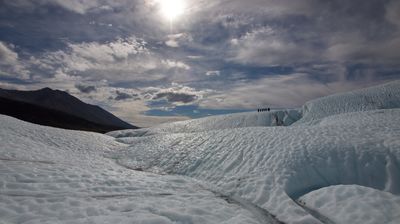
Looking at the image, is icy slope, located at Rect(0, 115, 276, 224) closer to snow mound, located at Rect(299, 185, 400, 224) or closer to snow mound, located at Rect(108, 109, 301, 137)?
snow mound, located at Rect(299, 185, 400, 224)

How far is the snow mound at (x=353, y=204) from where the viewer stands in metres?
8.39

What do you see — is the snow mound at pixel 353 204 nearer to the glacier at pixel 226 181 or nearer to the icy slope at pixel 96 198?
the glacier at pixel 226 181

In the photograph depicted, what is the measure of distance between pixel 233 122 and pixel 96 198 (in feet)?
108

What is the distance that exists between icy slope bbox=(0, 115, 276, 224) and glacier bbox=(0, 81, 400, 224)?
0.10 ft

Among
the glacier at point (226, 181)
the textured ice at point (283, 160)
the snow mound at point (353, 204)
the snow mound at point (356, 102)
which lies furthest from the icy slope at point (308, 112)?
the snow mound at point (353, 204)

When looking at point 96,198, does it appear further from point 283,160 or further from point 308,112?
point 308,112

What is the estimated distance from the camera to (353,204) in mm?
9211

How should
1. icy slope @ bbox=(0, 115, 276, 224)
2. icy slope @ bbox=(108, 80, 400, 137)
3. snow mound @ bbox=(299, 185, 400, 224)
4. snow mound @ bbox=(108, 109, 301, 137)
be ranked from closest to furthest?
icy slope @ bbox=(0, 115, 276, 224) < snow mound @ bbox=(299, 185, 400, 224) < icy slope @ bbox=(108, 80, 400, 137) < snow mound @ bbox=(108, 109, 301, 137)

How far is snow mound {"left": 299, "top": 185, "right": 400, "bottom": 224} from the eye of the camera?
27.5 ft

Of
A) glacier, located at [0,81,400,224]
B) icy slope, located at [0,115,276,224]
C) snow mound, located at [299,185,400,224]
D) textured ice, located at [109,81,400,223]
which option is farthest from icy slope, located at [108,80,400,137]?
icy slope, located at [0,115,276,224]

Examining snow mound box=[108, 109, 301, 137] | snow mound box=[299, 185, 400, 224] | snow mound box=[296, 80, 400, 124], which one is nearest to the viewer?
snow mound box=[299, 185, 400, 224]

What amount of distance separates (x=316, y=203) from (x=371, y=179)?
3.30 metres

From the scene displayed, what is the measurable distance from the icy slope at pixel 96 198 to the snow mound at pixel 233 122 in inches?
1077

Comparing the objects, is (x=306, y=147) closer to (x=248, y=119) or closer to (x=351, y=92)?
(x=248, y=119)
